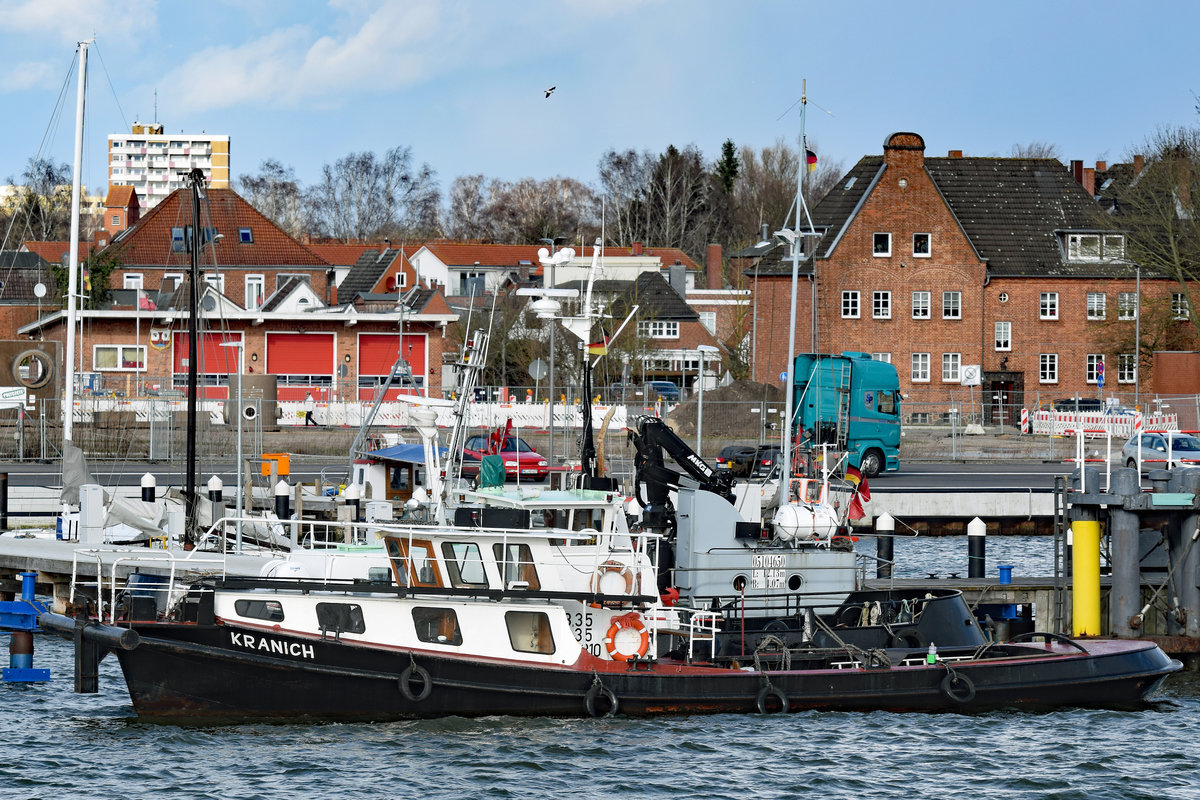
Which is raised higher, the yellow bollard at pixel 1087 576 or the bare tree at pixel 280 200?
the bare tree at pixel 280 200

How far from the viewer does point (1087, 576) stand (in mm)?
24188

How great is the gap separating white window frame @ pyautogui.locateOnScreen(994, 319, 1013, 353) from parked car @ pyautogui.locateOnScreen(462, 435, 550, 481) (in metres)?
29.5

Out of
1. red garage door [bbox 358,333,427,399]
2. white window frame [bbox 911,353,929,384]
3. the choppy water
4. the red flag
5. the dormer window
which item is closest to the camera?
the choppy water

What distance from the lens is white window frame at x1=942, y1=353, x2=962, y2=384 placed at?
66.8m

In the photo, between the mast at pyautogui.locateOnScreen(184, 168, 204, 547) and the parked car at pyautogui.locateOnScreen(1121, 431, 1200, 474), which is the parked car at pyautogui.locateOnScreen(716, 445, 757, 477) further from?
the mast at pyautogui.locateOnScreen(184, 168, 204, 547)

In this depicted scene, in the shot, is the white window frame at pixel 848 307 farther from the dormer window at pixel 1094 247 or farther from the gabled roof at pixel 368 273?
the gabled roof at pixel 368 273

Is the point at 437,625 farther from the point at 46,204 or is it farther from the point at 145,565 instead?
the point at 46,204

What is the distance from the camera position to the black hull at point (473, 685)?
Answer: 1975 centimetres

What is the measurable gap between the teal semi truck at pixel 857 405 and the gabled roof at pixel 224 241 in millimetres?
43517

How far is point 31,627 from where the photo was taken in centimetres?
2206

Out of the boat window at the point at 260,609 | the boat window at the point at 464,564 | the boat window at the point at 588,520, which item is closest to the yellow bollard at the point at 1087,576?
the boat window at the point at 588,520

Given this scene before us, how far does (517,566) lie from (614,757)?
122 inches

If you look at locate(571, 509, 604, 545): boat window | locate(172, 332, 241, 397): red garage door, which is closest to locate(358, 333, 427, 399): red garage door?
locate(172, 332, 241, 397): red garage door

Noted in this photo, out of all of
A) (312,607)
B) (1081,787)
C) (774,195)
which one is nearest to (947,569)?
(1081,787)
